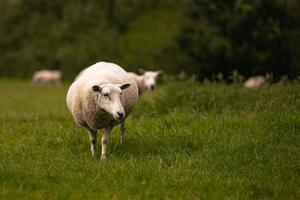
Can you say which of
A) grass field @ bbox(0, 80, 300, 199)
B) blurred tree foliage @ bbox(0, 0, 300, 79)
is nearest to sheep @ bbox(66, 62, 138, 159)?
grass field @ bbox(0, 80, 300, 199)

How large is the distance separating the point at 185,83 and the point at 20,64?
37.4m

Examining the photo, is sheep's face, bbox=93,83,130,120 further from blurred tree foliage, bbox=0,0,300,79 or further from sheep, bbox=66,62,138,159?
blurred tree foliage, bbox=0,0,300,79

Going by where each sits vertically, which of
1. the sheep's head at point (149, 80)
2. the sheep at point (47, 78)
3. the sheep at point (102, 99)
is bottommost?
the sheep at point (47, 78)

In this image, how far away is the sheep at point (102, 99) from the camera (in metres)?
8.72

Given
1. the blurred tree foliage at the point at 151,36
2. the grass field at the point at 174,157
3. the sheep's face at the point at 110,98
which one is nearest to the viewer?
the grass field at the point at 174,157

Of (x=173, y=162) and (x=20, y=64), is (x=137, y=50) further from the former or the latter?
(x=173, y=162)

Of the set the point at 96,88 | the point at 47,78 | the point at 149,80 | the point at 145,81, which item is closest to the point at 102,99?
the point at 96,88

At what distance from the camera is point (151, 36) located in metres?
43.4

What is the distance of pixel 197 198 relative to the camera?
Answer: 702 cm

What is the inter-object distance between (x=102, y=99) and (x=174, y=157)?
1309 millimetres

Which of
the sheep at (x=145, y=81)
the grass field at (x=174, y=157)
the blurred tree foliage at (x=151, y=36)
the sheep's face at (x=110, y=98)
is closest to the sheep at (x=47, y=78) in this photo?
the blurred tree foliage at (x=151, y=36)

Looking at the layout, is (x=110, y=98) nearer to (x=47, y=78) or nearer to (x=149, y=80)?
(x=149, y=80)

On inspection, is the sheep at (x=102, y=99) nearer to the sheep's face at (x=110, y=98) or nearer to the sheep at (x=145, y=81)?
the sheep's face at (x=110, y=98)

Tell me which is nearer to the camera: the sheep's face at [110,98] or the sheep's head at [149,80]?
the sheep's face at [110,98]
